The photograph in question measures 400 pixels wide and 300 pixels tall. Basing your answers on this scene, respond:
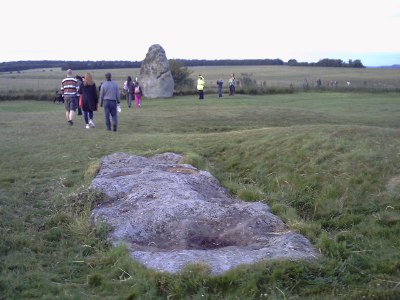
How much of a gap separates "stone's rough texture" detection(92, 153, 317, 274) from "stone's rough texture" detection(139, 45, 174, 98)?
26.8m

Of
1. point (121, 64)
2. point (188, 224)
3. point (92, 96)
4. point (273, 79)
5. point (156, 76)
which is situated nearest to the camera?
point (188, 224)

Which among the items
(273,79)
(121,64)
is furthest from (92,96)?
(121,64)

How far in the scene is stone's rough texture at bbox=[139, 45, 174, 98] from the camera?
3541 cm

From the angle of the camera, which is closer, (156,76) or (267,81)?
(156,76)

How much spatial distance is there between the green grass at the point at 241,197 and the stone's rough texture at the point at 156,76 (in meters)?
20.8

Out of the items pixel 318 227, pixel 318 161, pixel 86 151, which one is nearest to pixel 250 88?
pixel 86 151

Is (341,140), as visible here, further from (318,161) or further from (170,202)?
(170,202)

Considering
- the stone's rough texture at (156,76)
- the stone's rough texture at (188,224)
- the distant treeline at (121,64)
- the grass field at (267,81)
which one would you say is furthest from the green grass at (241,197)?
the distant treeline at (121,64)

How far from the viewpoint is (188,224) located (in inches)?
263

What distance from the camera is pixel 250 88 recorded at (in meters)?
37.8

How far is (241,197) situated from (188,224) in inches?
69.5

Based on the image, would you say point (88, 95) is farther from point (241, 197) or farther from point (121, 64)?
point (121, 64)

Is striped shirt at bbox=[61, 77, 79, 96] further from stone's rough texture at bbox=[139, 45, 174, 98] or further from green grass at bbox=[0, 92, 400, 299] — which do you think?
stone's rough texture at bbox=[139, 45, 174, 98]

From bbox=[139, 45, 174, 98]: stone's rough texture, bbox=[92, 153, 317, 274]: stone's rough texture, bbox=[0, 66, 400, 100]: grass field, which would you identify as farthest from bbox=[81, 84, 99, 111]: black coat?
bbox=[0, 66, 400, 100]: grass field
